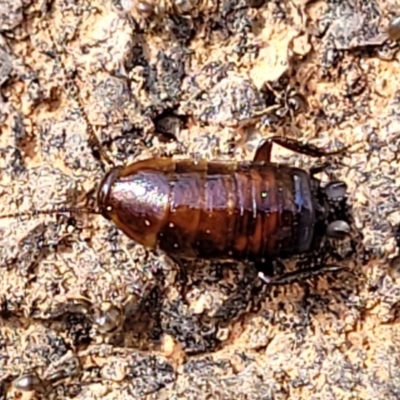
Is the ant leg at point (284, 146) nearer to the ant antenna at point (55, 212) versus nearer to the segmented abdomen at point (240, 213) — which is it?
the segmented abdomen at point (240, 213)

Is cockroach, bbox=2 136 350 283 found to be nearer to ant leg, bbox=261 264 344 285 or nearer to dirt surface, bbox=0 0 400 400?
ant leg, bbox=261 264 344 285

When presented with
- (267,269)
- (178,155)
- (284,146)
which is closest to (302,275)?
(267,269)

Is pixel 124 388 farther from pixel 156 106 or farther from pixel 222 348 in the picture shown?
pixel 156 106

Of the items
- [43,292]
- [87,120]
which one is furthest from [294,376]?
[87,120]

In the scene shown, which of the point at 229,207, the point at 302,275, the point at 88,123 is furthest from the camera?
the point at 88,123

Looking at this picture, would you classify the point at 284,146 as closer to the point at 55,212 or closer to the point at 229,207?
the point at 229,207

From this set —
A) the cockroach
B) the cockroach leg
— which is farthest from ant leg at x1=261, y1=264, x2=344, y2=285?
the cockroach leg
